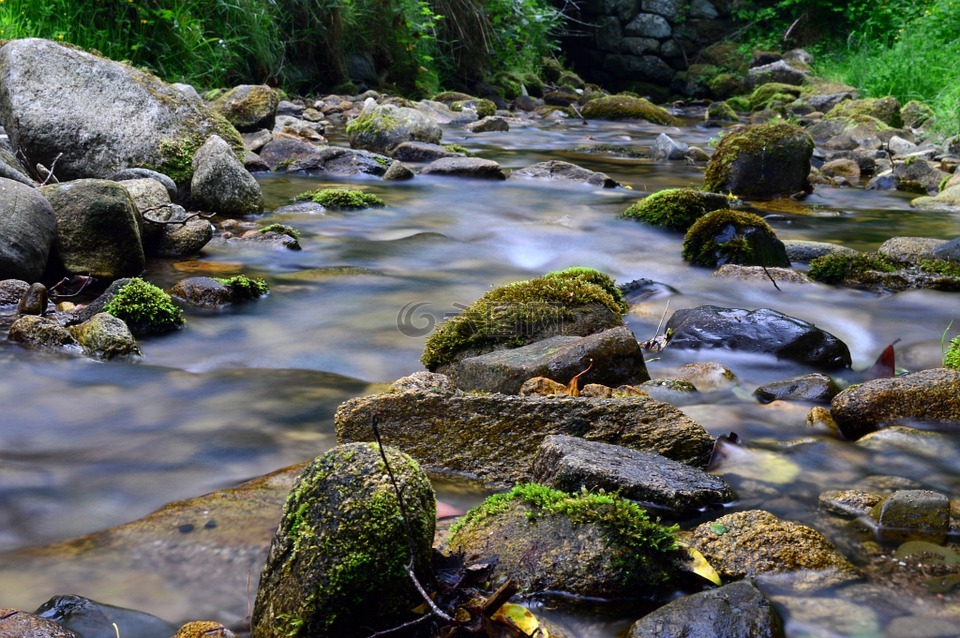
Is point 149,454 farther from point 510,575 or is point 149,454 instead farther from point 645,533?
point 645,533

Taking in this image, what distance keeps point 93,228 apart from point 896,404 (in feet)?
14.7

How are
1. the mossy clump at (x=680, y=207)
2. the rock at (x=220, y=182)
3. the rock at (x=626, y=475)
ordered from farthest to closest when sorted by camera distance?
the mossy clump at (x=680, y=207), the rock at (x=220, y=182), the rock at (x=626, y=475)

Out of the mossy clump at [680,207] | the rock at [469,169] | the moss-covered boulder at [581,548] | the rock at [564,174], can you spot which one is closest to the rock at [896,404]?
the moss-covered boulder at [581,548]

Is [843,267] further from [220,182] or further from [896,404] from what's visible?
[220,182]

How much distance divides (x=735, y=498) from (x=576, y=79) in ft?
74.2

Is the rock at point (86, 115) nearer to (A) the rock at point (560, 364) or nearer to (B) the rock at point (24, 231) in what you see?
(B) the rock at point (24, 231)

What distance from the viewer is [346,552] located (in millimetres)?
1959

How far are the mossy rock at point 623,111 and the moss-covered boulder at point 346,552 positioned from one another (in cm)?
1709

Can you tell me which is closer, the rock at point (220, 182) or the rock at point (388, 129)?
the rock at point (220, 182)

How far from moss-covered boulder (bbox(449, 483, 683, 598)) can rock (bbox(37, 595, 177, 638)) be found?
80 cm

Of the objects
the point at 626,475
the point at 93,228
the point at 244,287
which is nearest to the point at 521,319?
the point at 626,475

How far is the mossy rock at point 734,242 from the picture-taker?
6.38 metres

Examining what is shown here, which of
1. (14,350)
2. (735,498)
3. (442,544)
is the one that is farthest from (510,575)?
(14,350)

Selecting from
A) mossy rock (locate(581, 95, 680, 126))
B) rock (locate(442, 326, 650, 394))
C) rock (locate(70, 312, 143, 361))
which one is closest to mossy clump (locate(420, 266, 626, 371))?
rock (locate(442, 326, 650, 394))
